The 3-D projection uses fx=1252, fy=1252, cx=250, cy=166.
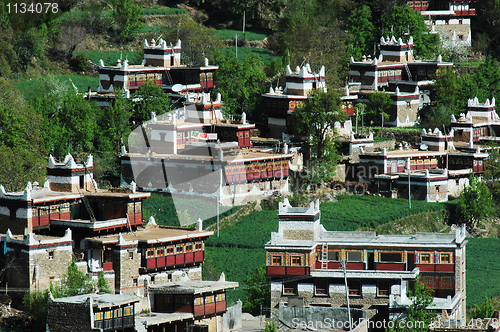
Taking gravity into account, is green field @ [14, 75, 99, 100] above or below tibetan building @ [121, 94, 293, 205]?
above

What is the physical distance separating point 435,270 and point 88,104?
40.9 meters

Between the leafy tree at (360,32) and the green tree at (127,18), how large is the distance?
25.5 m

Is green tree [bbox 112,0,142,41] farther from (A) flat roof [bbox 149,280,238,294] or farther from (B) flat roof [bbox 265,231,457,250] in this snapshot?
(A) flat roof [bbox 149,280,238,294]

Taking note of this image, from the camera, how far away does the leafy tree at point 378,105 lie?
13025 cm

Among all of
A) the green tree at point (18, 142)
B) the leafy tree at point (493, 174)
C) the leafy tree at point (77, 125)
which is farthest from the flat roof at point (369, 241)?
the leafy tree at point (493, 174)

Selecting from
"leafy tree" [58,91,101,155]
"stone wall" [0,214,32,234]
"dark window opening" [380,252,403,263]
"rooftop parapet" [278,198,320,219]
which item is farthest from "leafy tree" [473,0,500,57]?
"stone wall" [0,214,32,234]

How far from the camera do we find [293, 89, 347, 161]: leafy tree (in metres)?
117

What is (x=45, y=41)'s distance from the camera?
452ft

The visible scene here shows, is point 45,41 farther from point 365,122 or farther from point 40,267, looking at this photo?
point 40,267

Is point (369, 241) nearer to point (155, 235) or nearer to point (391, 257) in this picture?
point (391, 257)

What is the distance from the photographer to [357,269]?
8644cm

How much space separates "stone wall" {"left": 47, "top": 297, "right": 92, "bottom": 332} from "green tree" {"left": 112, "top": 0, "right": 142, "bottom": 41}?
260ft

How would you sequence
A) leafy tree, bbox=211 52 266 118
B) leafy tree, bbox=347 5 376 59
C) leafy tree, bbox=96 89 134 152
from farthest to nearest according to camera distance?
leafy tree, bbox=347 5 376 59 → leafy tree, bbox=211 52 266 118 → leafy tree, bbox=96 89 134 152

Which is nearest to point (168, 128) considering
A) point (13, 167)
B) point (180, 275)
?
point (13, 167)
